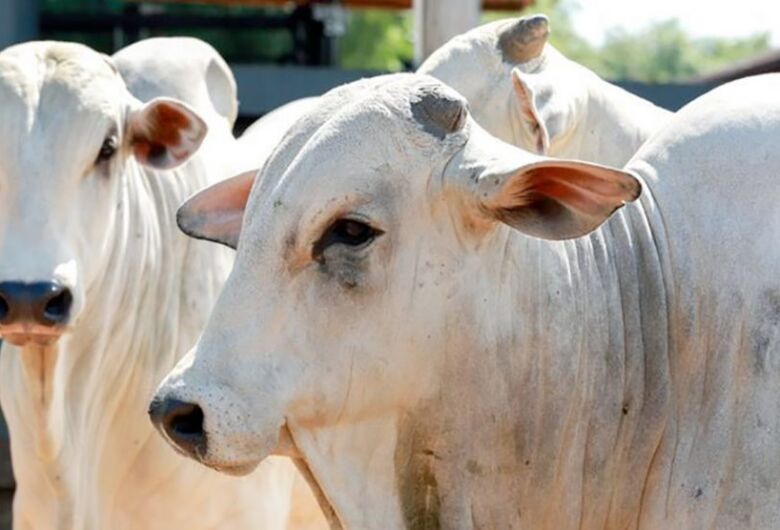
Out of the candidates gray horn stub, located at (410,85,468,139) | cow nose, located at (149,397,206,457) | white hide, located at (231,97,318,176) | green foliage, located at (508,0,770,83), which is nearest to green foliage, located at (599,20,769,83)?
green foliage, located at (508,0,770,83)

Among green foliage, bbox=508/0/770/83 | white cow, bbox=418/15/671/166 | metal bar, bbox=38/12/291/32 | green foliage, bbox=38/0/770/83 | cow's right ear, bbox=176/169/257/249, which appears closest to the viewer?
cow's right ear, bbox=176/169/257/249

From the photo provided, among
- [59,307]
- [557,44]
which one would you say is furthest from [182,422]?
[557,44]

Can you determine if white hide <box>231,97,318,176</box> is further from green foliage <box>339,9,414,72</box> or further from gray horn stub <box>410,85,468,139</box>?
green foliage <box>339,9,414,72</box>

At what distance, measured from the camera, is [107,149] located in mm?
5344

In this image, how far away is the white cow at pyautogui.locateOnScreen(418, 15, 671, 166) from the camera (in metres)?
5.44

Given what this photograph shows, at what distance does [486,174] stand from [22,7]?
7.05 meters

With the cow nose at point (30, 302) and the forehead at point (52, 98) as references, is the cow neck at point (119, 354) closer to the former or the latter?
the forehead at point (52, 98)

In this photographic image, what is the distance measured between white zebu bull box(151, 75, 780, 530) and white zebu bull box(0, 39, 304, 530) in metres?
2.02

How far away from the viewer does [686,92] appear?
32.3ft

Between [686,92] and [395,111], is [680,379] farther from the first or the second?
[686,92]

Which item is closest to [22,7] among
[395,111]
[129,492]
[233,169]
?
[233,169]

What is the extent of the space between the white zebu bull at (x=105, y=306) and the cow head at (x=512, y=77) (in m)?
0.74

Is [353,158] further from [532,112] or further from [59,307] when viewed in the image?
[532,112]

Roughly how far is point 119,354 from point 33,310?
68 centimetres
